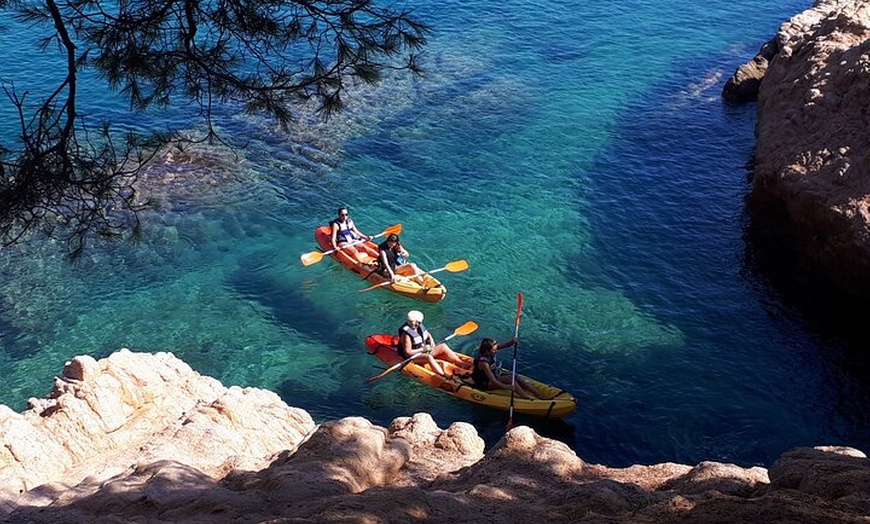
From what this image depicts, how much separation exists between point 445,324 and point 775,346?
6221mm

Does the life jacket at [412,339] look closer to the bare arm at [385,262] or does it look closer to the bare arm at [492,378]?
the bare arm at [492,378]

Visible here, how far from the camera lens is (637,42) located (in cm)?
3228

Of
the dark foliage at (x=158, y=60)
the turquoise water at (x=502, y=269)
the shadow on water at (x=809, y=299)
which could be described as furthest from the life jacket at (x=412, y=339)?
the dark foliage at (x=158, y=60)

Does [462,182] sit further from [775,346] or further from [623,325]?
[775,346]

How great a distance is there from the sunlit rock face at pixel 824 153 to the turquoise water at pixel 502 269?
1.19 metres

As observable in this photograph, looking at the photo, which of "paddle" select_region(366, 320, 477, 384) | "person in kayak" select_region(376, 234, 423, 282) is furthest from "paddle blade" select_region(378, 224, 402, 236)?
"paddle" select_region(366, 320, 477, 384)

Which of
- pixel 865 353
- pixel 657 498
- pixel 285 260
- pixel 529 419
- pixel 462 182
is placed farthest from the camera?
pixel 462 182

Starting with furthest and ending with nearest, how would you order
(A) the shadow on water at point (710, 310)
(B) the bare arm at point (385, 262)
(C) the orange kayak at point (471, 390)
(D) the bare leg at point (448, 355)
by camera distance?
1. (B) the bare arm at point (385, 262)
2. (D) the bare leg at point (448, 355)
3. (A) the shadow on water at point (710, 310)
4. (C) the orange kayak at point (471, 390)

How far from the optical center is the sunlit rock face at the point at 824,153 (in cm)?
1744

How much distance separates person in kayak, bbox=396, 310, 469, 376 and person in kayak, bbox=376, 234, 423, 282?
99.9 inches

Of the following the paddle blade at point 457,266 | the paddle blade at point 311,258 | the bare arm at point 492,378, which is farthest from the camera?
the paddle blade at point 311,258

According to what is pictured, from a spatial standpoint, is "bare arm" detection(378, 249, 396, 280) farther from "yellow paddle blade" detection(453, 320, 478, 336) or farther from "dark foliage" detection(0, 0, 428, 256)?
"dark foliage" detection(0, 0, 428, 256)

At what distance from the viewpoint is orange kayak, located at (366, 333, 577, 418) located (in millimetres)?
15336

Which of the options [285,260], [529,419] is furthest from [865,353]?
[285,260]
